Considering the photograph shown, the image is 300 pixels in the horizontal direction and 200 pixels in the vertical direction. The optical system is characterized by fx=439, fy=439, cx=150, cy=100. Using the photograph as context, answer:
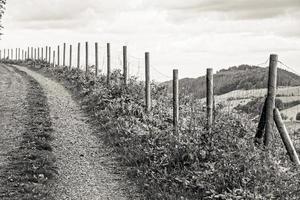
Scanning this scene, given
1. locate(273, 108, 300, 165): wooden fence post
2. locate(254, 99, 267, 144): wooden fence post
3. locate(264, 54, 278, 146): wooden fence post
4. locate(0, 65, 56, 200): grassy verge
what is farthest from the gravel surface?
locate(273, 108, 300, 165): wooden fence post

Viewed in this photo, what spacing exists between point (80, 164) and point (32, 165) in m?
1.45

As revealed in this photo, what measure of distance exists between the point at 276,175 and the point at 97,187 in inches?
170

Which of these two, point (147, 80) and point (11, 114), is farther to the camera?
point (11, 114)

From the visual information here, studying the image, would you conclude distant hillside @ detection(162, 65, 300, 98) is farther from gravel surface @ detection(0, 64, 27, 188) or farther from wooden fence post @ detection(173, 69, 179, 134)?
gravel surface @ detection(0, 64, 27, 188)

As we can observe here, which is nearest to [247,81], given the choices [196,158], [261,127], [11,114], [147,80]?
[261,127]

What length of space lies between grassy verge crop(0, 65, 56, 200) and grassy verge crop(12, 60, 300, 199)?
2073 millimetres

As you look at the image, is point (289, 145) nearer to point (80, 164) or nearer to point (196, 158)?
point (196, 158)

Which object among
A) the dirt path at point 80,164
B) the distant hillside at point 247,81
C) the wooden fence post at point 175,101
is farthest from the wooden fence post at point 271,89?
the wooden fence post at point 175,101

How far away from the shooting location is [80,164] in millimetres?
12336

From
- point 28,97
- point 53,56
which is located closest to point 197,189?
point 28,97

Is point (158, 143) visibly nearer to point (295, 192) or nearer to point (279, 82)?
point (279, 82)

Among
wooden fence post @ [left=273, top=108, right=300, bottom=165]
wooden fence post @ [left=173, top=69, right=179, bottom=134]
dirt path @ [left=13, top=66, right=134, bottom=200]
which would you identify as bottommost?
dirt path @ [left=13, top=66, right=134, bottom=200]

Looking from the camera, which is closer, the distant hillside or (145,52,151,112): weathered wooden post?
the distant hillside

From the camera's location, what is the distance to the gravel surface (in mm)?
13691
